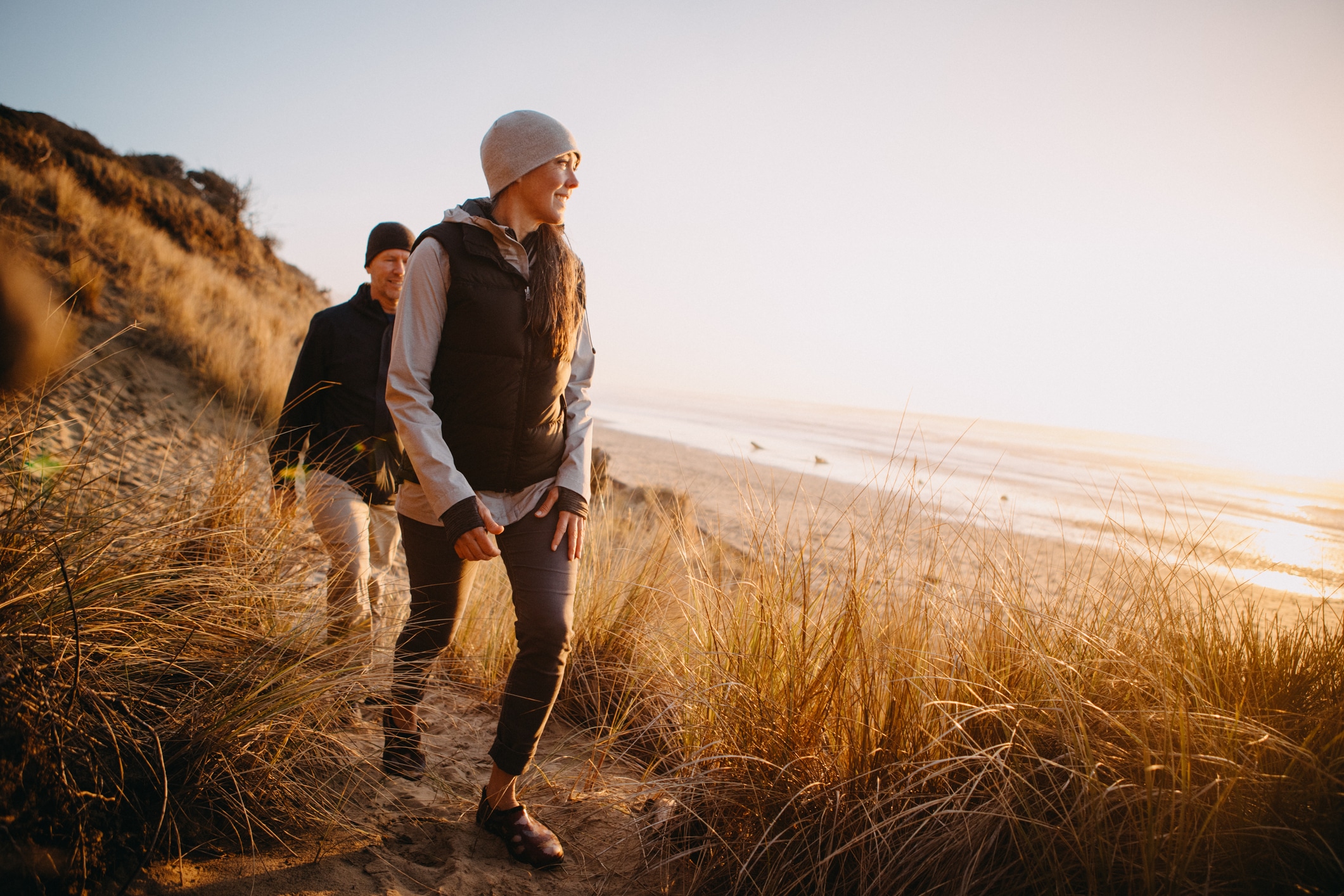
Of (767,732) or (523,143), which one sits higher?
(523,143)

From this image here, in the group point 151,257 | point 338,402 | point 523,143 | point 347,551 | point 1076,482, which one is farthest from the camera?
point 151,257

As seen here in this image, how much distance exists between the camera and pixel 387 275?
3.36m

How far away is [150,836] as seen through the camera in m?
1.50

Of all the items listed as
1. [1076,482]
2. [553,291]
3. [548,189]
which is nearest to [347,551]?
[553,291]

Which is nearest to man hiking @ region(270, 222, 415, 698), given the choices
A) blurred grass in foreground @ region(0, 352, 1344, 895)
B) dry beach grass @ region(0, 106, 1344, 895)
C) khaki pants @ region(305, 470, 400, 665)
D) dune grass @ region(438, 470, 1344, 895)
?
khaki pants @ region(305, 470, 400, 665)

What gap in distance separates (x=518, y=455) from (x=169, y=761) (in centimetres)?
111

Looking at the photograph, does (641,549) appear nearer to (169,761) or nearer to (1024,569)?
(1024,569)

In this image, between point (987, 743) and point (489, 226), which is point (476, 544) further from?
point (987, 743)

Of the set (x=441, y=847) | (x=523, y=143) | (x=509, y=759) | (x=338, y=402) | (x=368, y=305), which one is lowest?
(x=441, y=847)

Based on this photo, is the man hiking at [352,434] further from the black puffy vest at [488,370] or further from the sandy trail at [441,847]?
the black puffy vest at [488,370]

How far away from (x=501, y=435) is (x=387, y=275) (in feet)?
6.00

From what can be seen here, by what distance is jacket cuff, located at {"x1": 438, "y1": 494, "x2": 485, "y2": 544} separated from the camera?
1840 millimetres

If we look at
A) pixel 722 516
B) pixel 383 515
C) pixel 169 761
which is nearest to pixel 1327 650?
pixel 169 761

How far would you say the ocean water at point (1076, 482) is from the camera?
15.2 ft
